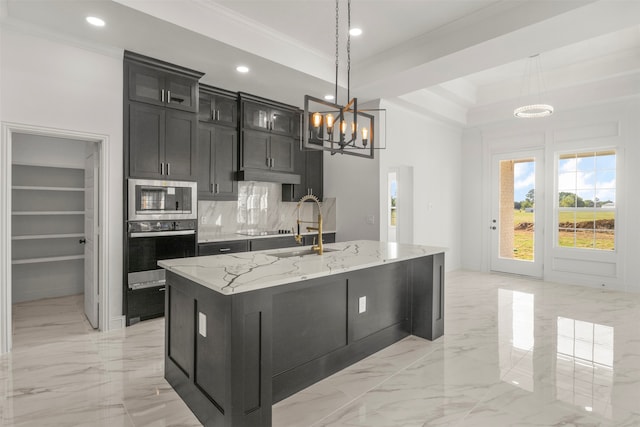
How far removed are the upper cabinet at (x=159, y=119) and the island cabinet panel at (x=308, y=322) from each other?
2.44 metres

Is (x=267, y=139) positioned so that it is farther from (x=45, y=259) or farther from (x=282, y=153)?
(x=45, y=259)

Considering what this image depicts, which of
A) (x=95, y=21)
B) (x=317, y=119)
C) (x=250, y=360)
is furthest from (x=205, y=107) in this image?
(x=250, y=360)

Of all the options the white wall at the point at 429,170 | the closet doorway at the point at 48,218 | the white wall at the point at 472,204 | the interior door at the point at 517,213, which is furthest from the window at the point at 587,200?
the closet doorway at the point at 48,218

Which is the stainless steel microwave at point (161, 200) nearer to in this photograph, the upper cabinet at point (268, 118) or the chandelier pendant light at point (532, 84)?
the upper cabinet at point (268, 118)

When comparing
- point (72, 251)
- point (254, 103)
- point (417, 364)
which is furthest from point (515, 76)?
point (72, 251)

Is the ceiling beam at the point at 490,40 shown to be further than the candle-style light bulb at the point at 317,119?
Yes

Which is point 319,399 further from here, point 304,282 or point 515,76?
point 515,76

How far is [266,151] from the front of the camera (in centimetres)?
532

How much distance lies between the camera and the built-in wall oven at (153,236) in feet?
12.2

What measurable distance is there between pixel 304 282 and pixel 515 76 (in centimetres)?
552

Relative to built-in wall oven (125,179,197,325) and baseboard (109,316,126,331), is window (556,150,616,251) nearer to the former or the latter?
built-in wall oven (125,179,197,325)

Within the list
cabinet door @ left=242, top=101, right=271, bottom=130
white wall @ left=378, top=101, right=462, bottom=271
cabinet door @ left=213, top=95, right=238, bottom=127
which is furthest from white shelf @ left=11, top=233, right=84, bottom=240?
white wall @ left=378, top=101, right=462, bottom=271

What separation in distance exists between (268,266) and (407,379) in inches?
54.3

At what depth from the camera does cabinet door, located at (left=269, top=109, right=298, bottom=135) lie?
5.42m
